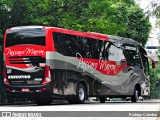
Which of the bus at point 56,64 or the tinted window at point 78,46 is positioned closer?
the bus at point 56,64

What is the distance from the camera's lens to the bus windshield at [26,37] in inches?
894

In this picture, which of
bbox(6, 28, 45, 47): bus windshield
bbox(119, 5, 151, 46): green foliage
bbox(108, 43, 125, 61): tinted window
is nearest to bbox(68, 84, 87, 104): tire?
bbox(108, 43, 125, 61): tinted window

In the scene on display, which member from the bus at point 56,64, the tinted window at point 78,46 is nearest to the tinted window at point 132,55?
the bus at point 56,64

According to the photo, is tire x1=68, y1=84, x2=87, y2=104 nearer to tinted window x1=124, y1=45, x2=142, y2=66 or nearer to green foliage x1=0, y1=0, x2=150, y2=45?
green foliage x1=0, y1=0, x2=150, y2=45

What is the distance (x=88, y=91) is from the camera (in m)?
25.5

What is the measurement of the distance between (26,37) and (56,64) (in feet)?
6.20

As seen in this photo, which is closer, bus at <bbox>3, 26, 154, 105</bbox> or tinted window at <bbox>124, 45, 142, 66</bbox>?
bus at <bbox>3, 26, 154, 105</bbox>

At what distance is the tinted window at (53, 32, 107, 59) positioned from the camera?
23141mm

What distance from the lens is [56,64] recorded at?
22.9 m

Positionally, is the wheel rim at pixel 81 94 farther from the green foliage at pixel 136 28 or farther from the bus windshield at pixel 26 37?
the green foliage at pixel 136 28

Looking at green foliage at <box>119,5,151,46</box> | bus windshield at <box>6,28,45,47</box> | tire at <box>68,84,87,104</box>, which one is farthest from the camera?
green foliage at <box>119,5,151,46</box>

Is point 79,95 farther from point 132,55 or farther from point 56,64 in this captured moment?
point 132,55

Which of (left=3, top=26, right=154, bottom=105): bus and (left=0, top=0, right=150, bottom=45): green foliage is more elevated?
(left=0, top=0, right=150, bottom=45): green foliage

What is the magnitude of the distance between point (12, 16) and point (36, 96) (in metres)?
6.45
